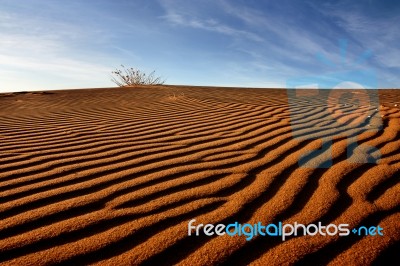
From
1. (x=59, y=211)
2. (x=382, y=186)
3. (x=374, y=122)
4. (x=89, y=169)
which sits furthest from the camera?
(x=374, y=122)

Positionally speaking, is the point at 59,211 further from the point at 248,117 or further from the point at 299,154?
the point at 248,117

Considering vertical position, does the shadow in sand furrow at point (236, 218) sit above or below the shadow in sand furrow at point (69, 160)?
below

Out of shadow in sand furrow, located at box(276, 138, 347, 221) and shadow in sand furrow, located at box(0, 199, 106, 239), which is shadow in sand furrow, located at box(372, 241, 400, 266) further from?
shadow in sand furrow, located at box(0, 199, 106, 239)

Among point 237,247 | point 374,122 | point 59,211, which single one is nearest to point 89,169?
point 59,211

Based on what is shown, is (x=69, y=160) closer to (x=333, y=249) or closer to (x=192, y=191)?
(x=192, y=191)

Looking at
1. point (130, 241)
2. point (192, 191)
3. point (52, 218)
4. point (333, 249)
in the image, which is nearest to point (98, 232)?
point (130, 241)

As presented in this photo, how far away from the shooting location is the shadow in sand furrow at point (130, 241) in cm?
137

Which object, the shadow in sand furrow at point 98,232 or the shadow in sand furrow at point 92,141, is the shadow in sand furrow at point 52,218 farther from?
the shadow in sand furrow at point 92,141

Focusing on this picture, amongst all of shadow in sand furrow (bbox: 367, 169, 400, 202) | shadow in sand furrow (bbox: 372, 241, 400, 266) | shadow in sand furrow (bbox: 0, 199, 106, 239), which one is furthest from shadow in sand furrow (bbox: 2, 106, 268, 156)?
shadow in sand furrow (bbox: 372, 241, 400, 266)

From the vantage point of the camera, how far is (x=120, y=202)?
187cm

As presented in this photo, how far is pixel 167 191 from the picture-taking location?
6.56ft

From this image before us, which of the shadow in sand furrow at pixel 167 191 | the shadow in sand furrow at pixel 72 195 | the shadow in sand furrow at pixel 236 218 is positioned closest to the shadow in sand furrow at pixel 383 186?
the shadow in sand furrow at pixel 236 218

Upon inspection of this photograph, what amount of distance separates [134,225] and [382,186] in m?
1.71

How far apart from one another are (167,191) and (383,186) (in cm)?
152
